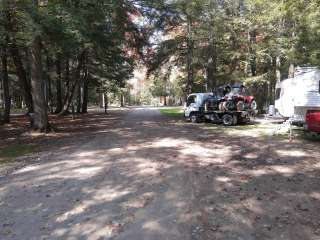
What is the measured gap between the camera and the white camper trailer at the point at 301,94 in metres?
19.3

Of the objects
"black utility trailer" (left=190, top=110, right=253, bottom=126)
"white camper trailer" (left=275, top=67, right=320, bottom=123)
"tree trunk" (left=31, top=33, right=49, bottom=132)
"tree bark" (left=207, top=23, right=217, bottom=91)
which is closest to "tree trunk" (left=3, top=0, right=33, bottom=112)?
"tree trunk" (left=31, top=33, right=49, bottom=132)

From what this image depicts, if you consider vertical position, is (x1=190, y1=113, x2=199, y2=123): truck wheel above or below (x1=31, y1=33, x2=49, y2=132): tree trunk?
below

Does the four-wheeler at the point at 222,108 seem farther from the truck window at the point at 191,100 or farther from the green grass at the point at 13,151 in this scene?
the green grass at the point at 13,151

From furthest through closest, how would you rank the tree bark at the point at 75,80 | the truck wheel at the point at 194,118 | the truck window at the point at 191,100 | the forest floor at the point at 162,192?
the tree bark at the point at 75,80, the truck window at the point at 191,100, the truck wheel at the point at 194,118, the forest floor at the point at 162,192

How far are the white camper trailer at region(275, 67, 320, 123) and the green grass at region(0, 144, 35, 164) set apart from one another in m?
11.3

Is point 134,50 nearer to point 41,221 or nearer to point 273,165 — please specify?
point 273,165

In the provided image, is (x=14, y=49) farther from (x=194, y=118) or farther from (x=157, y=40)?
(x=157, y=40)

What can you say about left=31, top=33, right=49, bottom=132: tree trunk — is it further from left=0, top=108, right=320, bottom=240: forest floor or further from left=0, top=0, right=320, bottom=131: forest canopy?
left=0, top=108, right=320, bottom=240: forest floor

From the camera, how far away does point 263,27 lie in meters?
31.4

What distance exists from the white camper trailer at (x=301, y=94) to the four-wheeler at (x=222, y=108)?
364 cm

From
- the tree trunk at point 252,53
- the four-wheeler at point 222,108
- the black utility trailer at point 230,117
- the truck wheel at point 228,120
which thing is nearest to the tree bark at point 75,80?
the four-wheeler at point 222,108

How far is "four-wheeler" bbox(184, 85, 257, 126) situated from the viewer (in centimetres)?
2516

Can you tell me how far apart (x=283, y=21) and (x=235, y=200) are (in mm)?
22983

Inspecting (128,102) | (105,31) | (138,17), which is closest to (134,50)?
(138,17)
